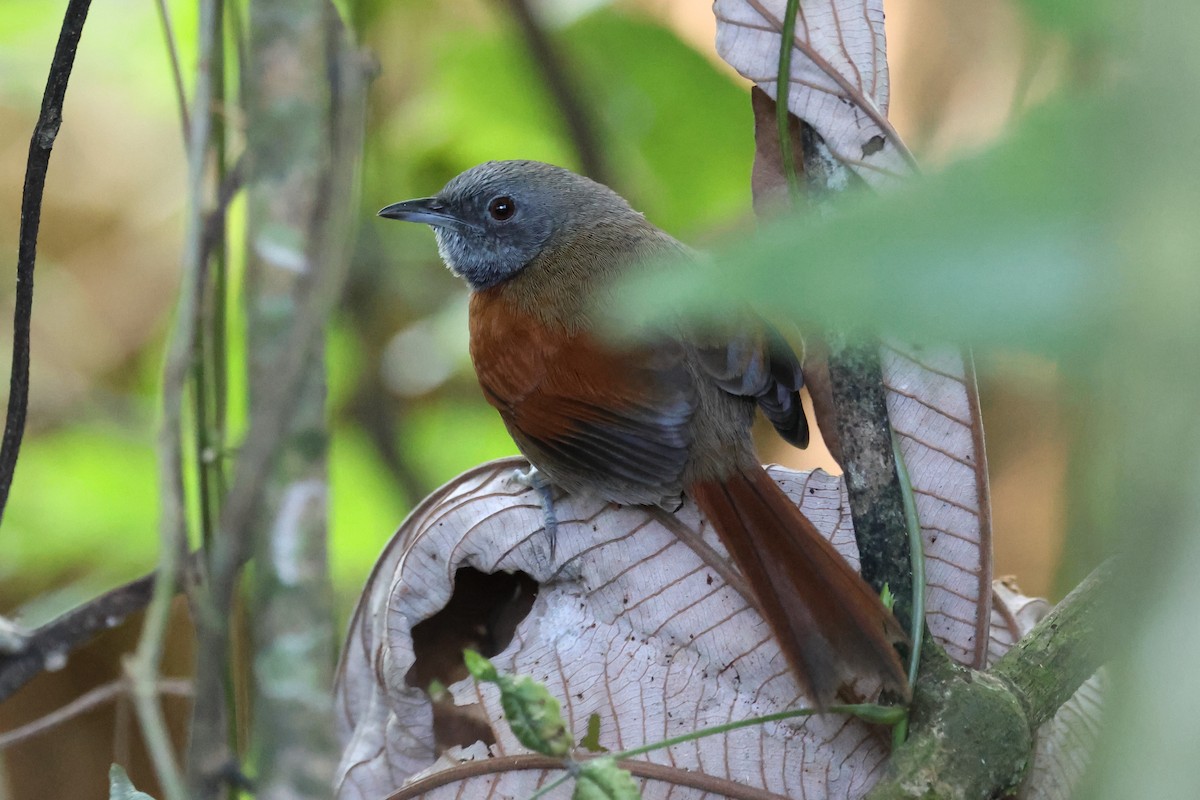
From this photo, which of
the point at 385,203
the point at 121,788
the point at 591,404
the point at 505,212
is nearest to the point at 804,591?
the point at 591,404

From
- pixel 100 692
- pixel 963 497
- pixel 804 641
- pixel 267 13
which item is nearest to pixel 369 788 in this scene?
pixel 100 692

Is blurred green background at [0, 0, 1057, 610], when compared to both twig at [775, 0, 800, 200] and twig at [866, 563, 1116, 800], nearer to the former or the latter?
twig at [775, 0, 800, 200]

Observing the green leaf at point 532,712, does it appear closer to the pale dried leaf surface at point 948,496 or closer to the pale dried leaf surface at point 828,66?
the pale dried leaf surface at point 948,496

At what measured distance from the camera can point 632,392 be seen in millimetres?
2148

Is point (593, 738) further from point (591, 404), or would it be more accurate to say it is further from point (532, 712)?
point (591, 404)

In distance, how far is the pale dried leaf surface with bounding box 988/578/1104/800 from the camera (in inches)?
58.2

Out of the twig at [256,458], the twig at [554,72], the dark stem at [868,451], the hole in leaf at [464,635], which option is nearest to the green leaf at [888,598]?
the dark stem at [868,451]

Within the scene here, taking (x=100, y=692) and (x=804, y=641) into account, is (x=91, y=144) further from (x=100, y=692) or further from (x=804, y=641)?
(x=804, y=641)

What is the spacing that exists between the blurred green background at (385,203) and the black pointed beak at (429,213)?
48cm

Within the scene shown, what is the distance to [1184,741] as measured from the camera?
32 cm

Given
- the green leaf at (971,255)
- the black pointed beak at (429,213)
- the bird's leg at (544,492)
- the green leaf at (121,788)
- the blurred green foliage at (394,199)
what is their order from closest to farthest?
the green leaf at (971,255)
the green leaf at (121,788)
the bird's leg at (544,492)
the black pointed beak at (429,213)
the blurred green foliage at (394,199)

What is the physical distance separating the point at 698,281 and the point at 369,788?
1420 mm

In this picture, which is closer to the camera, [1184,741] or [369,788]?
[1184,741]

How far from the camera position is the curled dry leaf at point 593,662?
1.44 metres
